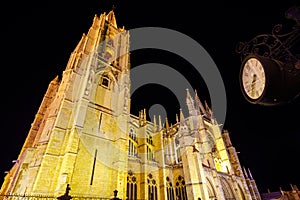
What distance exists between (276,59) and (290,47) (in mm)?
287

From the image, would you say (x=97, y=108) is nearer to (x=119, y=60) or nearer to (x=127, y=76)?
(x=127, y=76)

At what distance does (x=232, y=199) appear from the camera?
2155cm

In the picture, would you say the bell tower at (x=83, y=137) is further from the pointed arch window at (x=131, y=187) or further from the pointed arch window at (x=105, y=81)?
the pointed arch window at (x=131, y=187)

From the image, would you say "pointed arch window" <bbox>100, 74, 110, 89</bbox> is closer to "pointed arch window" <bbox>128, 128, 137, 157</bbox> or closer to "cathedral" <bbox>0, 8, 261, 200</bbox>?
"cathedral" <bbox>0, 8, 261, 200</bbox>

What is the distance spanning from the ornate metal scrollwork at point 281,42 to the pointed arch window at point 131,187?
17.5 m

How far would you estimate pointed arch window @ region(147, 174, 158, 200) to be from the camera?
707 inches

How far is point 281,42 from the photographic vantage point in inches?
121

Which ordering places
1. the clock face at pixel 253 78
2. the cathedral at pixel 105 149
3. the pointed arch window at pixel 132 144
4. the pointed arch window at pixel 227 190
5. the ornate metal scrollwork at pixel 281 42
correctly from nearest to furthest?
the ornate metal scrollwork at pixel 281 42, the clock face at pixel 253 78, the cathedral at pixel 105 149, the pointed arch window at pixel 132 144, the pointed arch window at pixel 227 190

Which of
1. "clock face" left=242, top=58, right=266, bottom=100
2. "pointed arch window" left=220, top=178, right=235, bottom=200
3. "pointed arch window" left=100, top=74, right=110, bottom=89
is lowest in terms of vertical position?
"pointed arch window" left=220, top=178, right=235, bottom=200

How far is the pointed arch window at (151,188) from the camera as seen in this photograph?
17953mm

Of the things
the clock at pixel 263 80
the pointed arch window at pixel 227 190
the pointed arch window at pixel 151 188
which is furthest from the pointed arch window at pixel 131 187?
the clock at pixel 263 80

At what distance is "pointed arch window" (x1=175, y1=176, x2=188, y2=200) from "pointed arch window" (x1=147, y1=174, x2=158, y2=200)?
3.09m

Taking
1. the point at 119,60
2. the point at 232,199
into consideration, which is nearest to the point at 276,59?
the point at 119,60

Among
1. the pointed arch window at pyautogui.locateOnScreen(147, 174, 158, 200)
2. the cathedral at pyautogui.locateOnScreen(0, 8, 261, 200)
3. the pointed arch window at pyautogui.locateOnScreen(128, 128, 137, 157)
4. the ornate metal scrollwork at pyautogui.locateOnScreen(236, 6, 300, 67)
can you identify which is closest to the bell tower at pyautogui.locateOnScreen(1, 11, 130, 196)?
the cathedral at pyautogui.locateOnScreen(0, 8, 261, 200)
